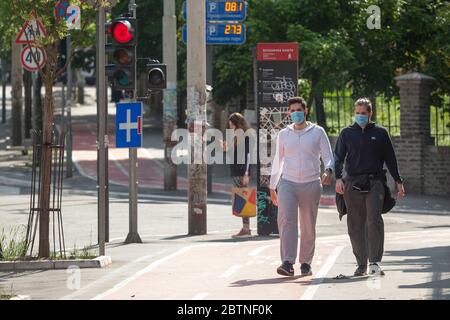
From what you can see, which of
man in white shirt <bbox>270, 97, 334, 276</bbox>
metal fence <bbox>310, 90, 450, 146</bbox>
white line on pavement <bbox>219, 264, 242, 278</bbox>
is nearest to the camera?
man in white shirt <bbox>270, 97, 334, 276</bbox>

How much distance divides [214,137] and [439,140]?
11.4 meters

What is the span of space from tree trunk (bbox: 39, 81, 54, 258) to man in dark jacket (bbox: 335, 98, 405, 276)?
13.6 ft

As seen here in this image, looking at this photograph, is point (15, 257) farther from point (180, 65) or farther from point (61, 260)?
point (180, 65)

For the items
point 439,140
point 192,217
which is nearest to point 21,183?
point 439,140

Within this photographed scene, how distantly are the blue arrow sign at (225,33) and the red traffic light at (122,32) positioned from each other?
8241 millimetres

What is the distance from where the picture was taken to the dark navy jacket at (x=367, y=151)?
14.0 meters

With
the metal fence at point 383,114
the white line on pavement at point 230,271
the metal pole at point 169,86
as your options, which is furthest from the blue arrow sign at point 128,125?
the metal fence at point 383,114

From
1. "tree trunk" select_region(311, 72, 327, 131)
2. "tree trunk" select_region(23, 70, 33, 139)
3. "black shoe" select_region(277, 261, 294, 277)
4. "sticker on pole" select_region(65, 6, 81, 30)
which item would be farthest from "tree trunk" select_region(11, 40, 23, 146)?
"black shoe" select_region(277, 261, 294, 277)

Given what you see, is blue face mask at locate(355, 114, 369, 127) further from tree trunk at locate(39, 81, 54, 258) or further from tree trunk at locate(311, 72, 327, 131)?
tree trunk at locate(311, 72, 327, 131)

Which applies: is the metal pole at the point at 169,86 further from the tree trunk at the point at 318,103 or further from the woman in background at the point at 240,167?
the woman in background at the point at 240,167

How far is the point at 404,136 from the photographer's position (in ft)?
104

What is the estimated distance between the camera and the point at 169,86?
31.5 meters

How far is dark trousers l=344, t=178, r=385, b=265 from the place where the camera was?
14.0m

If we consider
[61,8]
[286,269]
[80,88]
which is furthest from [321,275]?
[80,88]
